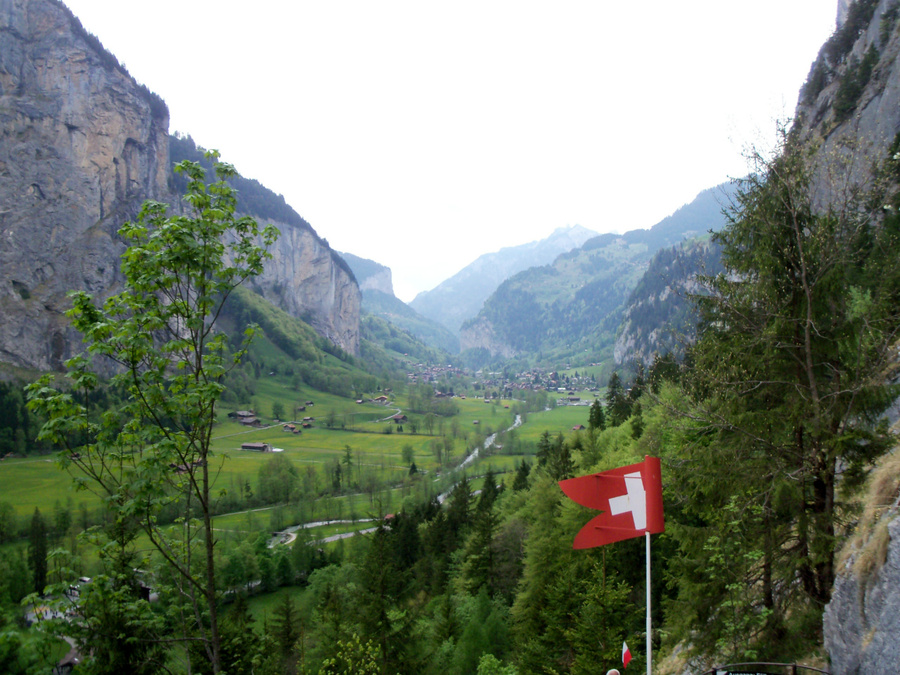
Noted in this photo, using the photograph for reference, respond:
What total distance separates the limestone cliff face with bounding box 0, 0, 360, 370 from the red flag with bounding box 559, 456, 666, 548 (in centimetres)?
17372

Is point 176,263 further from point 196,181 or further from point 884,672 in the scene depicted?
point 884,672

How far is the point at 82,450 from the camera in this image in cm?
640

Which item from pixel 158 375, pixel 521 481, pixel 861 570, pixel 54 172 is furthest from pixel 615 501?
pixel 54 172

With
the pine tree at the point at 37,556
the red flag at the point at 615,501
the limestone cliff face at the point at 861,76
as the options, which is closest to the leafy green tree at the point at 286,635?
the red flag at the point at 615,501

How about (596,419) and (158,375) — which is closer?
(158,375)

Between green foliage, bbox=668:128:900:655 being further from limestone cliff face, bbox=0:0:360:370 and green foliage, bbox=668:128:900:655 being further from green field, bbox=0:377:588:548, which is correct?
limestone cliff face, bbox=0:0:360:370

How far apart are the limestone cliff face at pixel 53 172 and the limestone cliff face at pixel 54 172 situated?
27 cm

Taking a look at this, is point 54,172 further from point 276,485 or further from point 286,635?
point 286,635

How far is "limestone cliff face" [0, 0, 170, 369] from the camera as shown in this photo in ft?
468

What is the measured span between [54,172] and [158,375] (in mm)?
194667

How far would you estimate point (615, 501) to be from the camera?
8664 millimetres

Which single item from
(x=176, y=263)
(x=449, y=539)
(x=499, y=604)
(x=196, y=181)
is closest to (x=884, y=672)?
(x=176, y=263)

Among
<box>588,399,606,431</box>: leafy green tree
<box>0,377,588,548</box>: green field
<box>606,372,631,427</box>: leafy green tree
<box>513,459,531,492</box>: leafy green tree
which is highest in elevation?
<box>606,372,631,427</box>: leafy green tree

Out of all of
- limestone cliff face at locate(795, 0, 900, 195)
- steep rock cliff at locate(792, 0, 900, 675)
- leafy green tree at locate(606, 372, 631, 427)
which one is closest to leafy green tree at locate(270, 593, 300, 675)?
leafy green tree at locate(606, 372, 631, 427)
